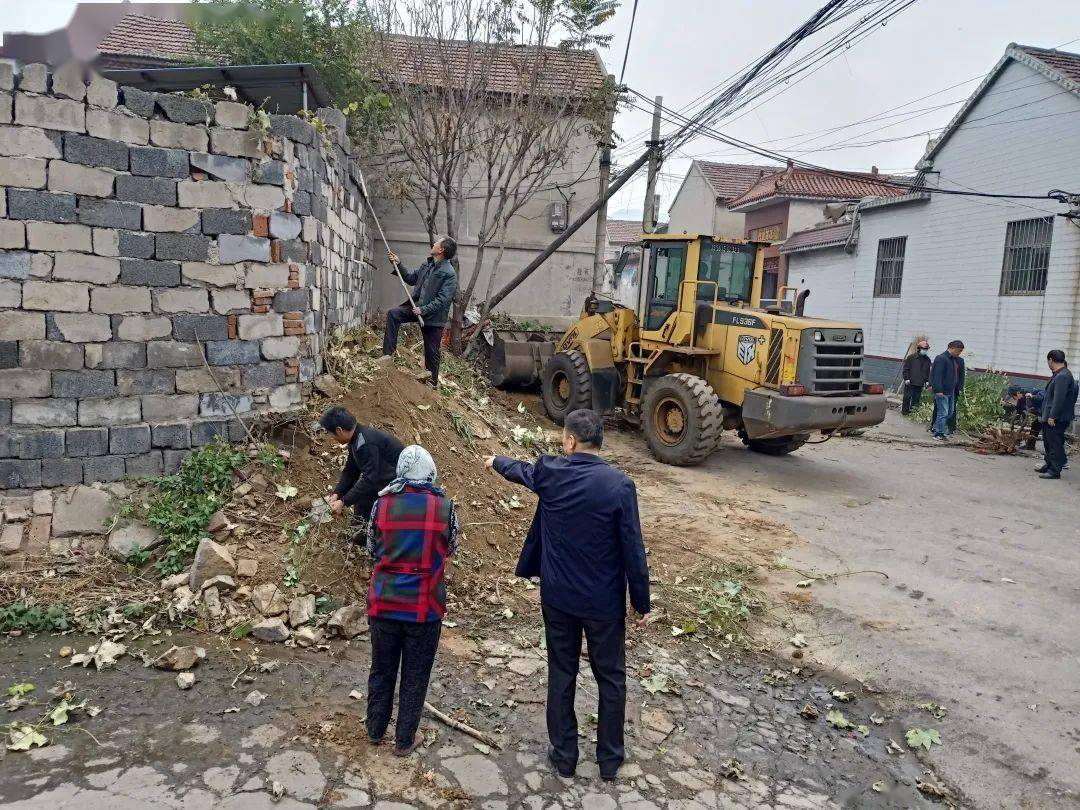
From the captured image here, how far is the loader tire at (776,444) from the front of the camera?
1029 cm

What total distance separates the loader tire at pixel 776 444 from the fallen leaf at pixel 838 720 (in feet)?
20.6

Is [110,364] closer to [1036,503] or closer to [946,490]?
[946,490]

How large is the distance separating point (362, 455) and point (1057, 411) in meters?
9.45

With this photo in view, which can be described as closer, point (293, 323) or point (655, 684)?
point (655, 684)

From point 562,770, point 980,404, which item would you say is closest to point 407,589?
point 562,770

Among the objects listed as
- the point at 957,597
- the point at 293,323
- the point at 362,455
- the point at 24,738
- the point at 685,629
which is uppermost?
the point at 293,323

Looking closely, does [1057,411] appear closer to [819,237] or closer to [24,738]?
[24,738]

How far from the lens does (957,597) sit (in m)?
5.93

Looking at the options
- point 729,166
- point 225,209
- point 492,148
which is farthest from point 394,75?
point 729,166

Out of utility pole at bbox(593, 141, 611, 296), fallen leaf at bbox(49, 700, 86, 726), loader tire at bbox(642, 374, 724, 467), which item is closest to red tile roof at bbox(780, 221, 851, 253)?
utility pole at bbox(593, 141, 611, 296)

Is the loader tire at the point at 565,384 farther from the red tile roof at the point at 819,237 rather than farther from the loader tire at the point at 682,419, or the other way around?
the red tile roof at the point at 819,237

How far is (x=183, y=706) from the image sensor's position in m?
3.88

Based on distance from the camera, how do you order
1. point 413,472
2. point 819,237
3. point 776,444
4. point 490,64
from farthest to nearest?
point 819,237
point 490,64
point 776,444
point 413,472

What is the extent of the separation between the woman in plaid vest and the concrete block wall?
2.85 metres
